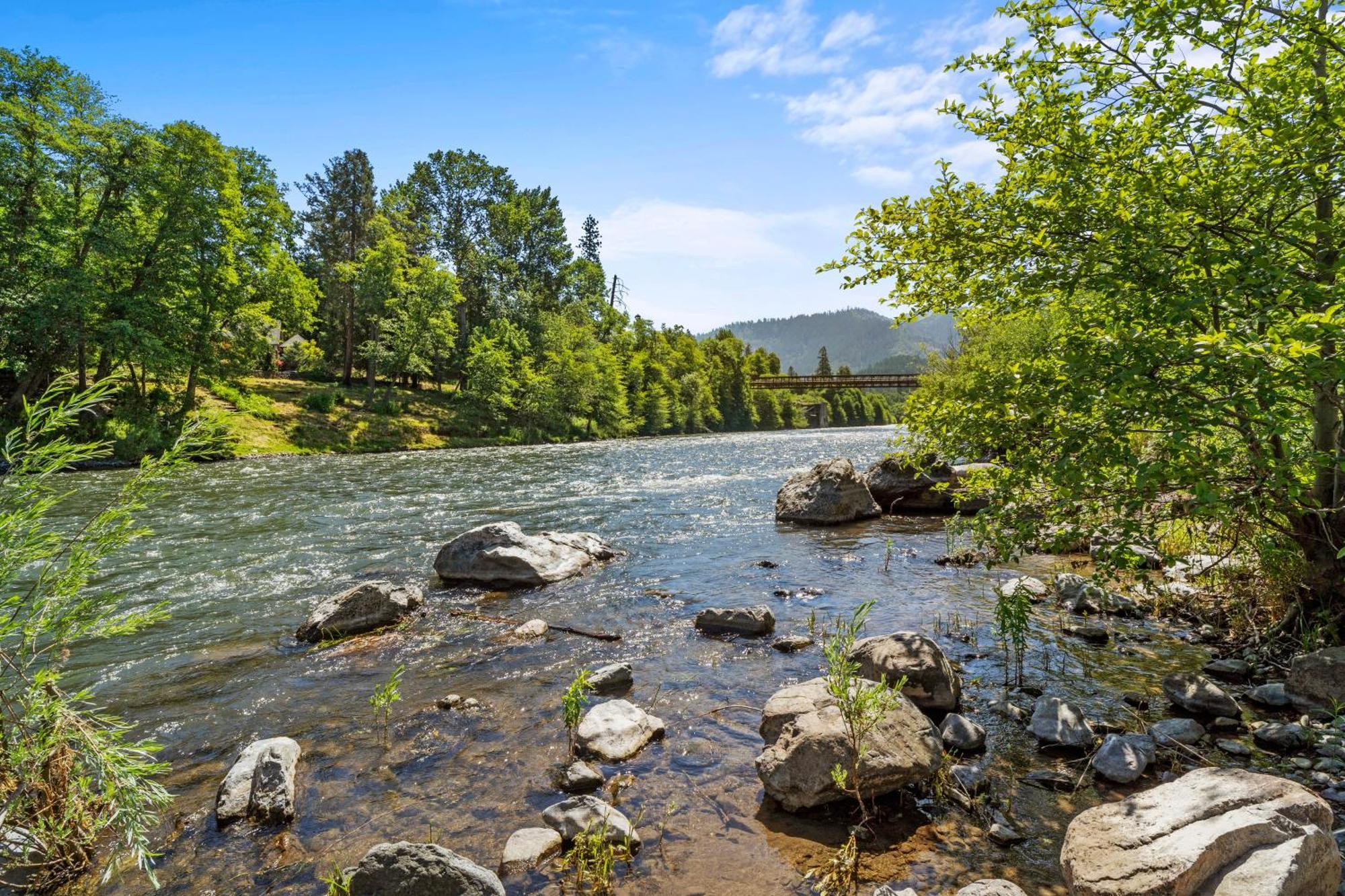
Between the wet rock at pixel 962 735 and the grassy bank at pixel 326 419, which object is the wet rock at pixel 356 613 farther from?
the grassy bank at pixel 326 419

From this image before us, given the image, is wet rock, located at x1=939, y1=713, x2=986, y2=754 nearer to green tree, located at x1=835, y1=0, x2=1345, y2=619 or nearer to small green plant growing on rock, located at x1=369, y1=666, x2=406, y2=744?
green tree, located at x1=835, y1=0, x2=1345, y2=619

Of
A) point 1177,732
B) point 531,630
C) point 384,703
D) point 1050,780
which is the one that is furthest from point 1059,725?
point 531,630

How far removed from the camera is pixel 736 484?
1083 inches

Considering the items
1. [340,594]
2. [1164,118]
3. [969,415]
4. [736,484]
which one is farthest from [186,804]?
[736,484]

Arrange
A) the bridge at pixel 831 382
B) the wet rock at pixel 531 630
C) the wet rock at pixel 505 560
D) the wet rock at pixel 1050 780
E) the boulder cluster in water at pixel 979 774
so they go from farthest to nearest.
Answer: the bridge at pixel 831 382 → the wet rock at pixel 505 560 → the wet rock at pixel 531 630 → the wet rock at pixel 1050 780 → the boulder cluster in water at pixel 979 774

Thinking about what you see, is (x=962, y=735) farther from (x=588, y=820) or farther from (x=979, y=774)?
(x=588, y=820)

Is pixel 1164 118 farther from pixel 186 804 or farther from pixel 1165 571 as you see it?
pixel 186 804

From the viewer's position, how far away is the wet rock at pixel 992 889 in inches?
143

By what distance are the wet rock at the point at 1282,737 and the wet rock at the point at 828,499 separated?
12.4m

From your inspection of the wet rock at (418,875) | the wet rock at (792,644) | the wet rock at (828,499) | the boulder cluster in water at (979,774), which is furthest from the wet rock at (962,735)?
the wet rock at (828,499)

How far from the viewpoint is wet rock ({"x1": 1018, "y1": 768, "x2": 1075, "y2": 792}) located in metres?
5.12

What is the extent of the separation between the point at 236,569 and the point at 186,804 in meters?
9.03

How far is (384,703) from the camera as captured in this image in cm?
631

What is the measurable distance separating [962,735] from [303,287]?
172 feet
